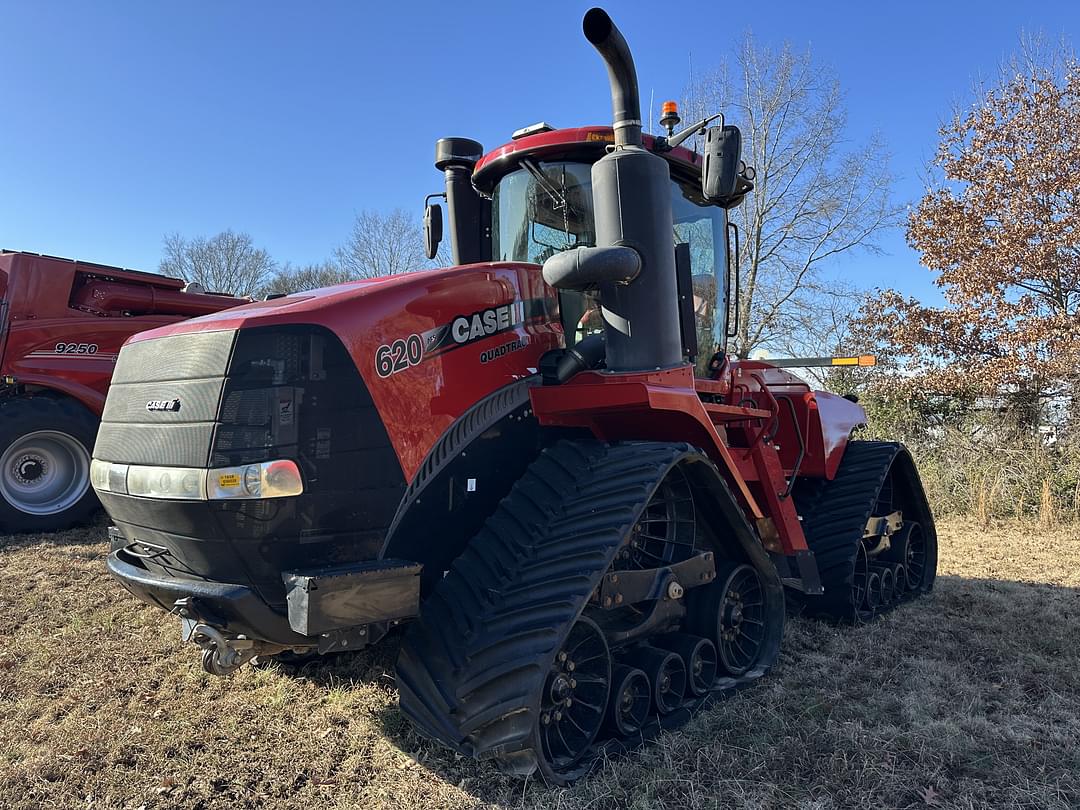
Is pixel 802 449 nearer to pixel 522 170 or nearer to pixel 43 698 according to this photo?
pixel 522 170

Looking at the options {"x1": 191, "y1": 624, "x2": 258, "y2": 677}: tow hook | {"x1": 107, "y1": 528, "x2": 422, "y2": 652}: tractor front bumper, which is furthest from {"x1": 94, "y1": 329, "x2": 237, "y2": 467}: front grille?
{"x1": 191, "y1": 624, "x2": 258, "y2": 677}: tow hook

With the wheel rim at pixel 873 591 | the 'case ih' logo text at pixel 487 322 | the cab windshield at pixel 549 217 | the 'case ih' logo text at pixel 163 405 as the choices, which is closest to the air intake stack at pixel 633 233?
the 'case ih' logo text at pixel 487 322

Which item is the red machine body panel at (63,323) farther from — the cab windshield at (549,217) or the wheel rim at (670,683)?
the wheel rim at (670,683)

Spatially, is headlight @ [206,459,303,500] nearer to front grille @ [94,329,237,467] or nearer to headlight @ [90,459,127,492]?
front grille @ [94,329,237,467]

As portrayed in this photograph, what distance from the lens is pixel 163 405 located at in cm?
277

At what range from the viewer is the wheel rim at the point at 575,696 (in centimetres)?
286

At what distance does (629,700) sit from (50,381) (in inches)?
278

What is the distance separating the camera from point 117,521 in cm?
304

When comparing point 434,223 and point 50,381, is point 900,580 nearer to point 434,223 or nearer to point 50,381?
point 434,223

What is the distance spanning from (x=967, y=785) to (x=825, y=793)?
589 mm

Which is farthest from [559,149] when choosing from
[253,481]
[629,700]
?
[629,700]

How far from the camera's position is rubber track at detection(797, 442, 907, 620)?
5137mm

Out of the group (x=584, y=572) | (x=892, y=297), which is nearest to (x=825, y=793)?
(x=584, y=572)

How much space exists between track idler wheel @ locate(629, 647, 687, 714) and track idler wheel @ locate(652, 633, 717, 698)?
4cm
